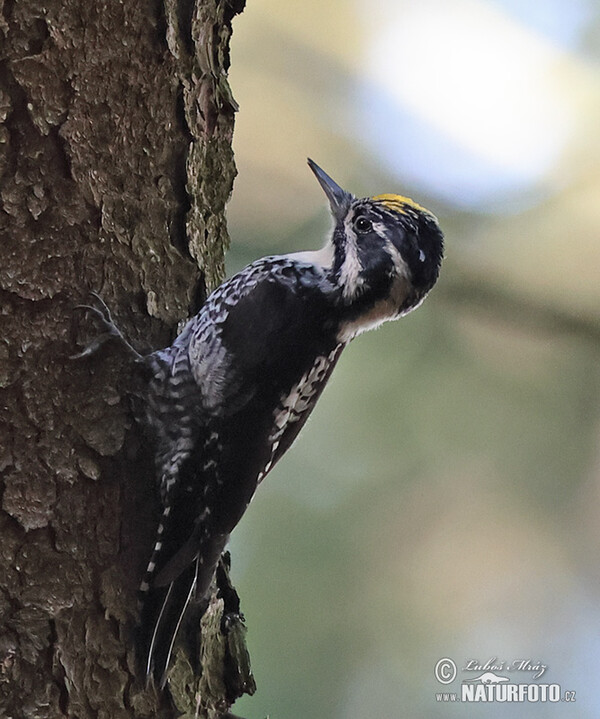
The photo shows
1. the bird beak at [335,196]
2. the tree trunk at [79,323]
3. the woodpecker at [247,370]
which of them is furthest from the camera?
the bird beak at [335,196]

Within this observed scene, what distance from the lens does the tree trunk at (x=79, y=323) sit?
1.00 m

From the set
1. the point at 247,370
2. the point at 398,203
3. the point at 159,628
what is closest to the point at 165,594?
the point at 159,628

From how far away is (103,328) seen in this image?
106cm

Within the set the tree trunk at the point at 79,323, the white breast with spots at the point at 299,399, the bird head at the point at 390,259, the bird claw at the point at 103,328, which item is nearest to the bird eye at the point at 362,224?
the bird head at the point at 390,259

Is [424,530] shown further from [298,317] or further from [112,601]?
[112,601]

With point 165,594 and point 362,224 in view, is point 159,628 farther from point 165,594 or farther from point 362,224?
point 362,224

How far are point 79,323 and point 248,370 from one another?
0.27m

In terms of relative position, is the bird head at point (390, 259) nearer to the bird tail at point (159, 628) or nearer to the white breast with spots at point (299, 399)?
the white breast with spots at point (299, 399)

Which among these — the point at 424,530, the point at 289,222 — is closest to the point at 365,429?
the point at 424,530

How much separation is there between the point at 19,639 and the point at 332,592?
124 cm

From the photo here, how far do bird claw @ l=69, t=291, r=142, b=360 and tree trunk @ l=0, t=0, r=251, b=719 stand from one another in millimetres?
13

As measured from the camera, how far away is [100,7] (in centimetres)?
113

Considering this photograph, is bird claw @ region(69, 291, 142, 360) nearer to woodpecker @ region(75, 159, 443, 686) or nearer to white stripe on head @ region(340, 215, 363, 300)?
woodpecker @ region(75, 159, 443, 686)

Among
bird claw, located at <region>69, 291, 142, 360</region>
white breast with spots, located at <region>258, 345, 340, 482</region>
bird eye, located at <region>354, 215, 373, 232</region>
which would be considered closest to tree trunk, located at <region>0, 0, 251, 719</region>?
bird claw, located at <region>69, 291, 142, 360</region>
